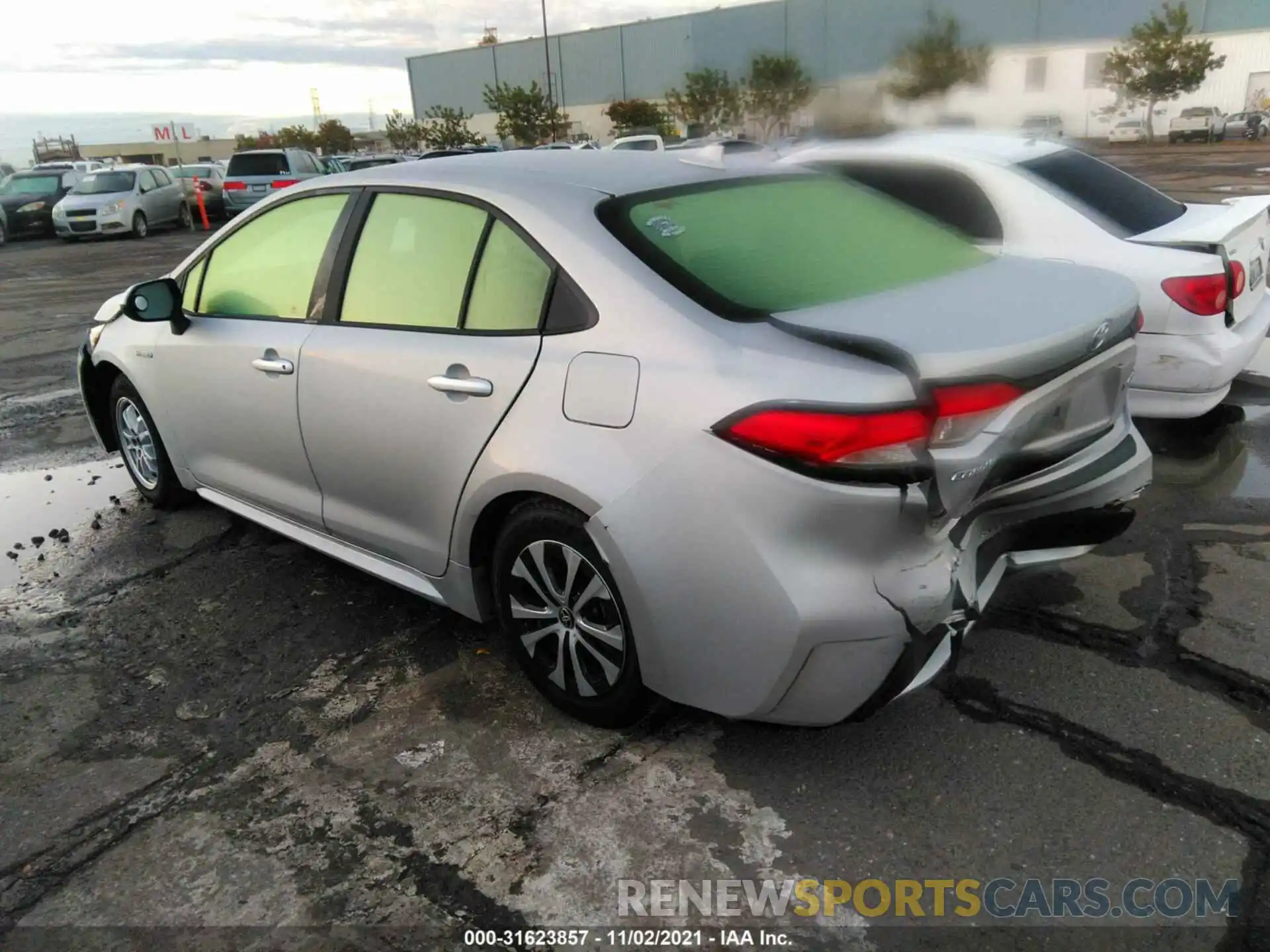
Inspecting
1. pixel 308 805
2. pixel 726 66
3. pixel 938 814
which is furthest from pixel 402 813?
pixel 726 66

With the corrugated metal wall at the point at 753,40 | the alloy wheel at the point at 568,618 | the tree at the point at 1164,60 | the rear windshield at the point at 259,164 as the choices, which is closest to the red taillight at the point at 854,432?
the alloy wheel at the point at 568,618

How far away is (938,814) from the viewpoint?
2.52 m

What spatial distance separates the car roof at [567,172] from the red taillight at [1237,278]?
246cm

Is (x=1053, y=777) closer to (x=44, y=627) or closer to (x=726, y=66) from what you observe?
(x=44, y=627)

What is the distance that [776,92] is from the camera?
10.2 m

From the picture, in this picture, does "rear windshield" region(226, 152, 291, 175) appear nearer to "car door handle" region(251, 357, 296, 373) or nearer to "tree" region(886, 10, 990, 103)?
"tree" region(886, 10, 990, 103)

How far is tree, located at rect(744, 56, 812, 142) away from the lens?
8555mm

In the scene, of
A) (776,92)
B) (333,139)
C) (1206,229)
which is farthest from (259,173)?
(333,139)

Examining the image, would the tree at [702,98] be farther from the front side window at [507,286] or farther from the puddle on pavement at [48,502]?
the front side window at [507,286]

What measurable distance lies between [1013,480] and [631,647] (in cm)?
111

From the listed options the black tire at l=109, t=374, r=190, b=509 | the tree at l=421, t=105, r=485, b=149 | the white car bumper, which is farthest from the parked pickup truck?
the black tire at l=109, t=374, r=190, b=509

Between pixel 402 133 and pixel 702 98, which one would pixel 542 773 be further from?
pixel 402 133

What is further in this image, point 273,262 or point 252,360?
point 273,262
